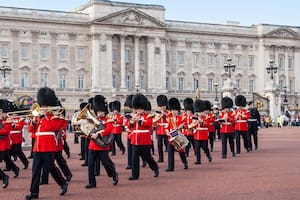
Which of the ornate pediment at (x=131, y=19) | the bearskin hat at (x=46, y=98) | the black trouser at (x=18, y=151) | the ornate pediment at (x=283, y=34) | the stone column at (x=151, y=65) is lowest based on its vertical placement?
the black trouser at (x=18, y=151)

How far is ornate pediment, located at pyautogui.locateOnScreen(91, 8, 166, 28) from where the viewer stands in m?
61.6

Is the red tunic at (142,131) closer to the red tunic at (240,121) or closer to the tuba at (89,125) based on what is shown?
the tuba at (89,125)

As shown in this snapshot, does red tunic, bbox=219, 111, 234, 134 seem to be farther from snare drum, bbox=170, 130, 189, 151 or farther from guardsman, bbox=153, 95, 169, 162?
snare drum, bbox=170, 130, 189, 151

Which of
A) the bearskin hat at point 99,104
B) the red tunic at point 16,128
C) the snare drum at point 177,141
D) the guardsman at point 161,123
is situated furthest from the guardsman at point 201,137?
the red tunic at point 16,128

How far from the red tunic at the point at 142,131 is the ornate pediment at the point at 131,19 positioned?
49.0m

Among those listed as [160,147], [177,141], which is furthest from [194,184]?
[160,147]

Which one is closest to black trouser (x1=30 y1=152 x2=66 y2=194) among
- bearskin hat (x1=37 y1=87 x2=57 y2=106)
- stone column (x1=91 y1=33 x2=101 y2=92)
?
bearskin hat (x1=37 y1=87 x2=57 y2=106)

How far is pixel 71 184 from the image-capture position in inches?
472

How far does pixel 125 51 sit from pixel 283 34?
22.5m

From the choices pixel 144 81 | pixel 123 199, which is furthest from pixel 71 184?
pixel 144 81

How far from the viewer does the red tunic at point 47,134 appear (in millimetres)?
10305

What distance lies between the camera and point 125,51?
64062 millimetres

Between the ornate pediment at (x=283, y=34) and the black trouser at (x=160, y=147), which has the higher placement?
the ornate pediment at (x=283, y=34)

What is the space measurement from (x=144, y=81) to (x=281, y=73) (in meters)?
20.5
